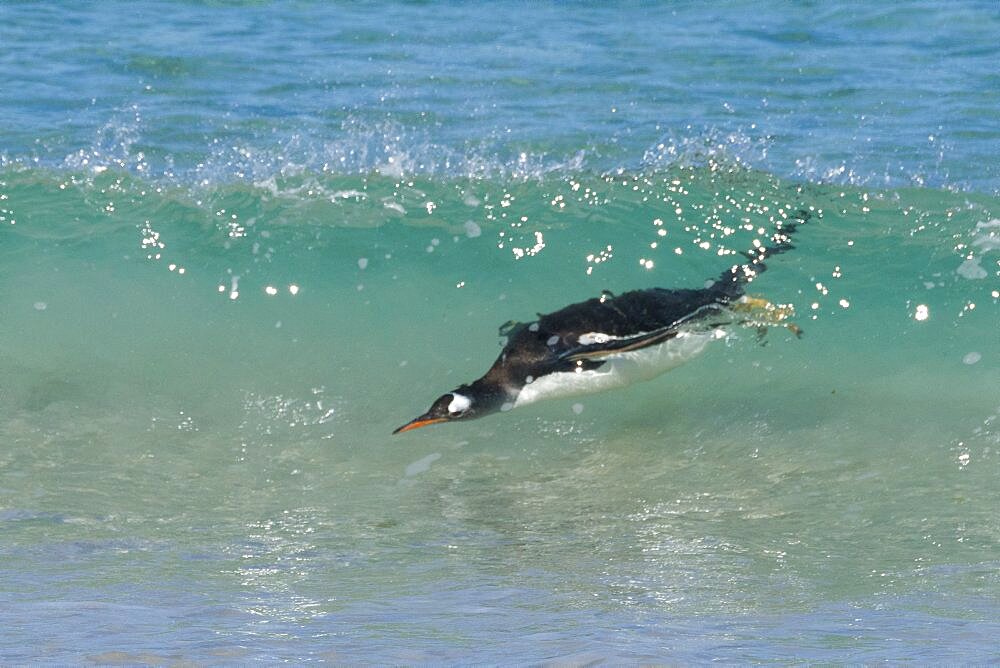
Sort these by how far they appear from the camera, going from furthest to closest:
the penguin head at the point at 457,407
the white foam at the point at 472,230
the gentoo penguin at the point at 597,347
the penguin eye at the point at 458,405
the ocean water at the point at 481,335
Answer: the white foam at the point at 472,230
the gentoo penguin at the point at 597,347
the penguin eye at the point at 458,405
the penguin head at the point at 457,407
the ocean water at the point at 481,335

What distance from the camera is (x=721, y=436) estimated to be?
6.17 meters

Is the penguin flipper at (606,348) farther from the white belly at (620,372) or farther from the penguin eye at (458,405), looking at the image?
the penguin eye at (458,405)

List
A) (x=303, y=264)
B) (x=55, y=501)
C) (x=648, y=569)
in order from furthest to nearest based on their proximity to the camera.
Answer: (x=303, y=264), (x=55, y=501), (x=648, y=569)

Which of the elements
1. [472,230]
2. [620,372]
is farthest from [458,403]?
[472,230]

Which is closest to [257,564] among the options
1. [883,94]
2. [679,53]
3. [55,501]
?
[55,501]

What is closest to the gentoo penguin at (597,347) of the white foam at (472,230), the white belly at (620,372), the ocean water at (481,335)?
the white belly at (620,372)

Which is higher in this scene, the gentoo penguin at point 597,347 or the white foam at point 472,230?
the white foam at point 472,230

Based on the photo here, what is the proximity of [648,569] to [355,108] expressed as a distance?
7.06 metres

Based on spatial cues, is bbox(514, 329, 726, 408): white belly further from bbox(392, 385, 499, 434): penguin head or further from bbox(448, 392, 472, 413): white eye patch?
bbox(448, 392, 472, 413): white eye patch

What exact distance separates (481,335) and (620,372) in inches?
62.2

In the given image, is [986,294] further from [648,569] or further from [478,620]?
[478,620]

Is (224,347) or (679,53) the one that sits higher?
(679,53)

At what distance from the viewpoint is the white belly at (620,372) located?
606 cm

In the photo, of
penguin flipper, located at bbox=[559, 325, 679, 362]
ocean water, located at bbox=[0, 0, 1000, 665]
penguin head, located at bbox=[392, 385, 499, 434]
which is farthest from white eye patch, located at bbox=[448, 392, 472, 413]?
penguin flipper, located at bbox=[559, 325, 679, 362]
